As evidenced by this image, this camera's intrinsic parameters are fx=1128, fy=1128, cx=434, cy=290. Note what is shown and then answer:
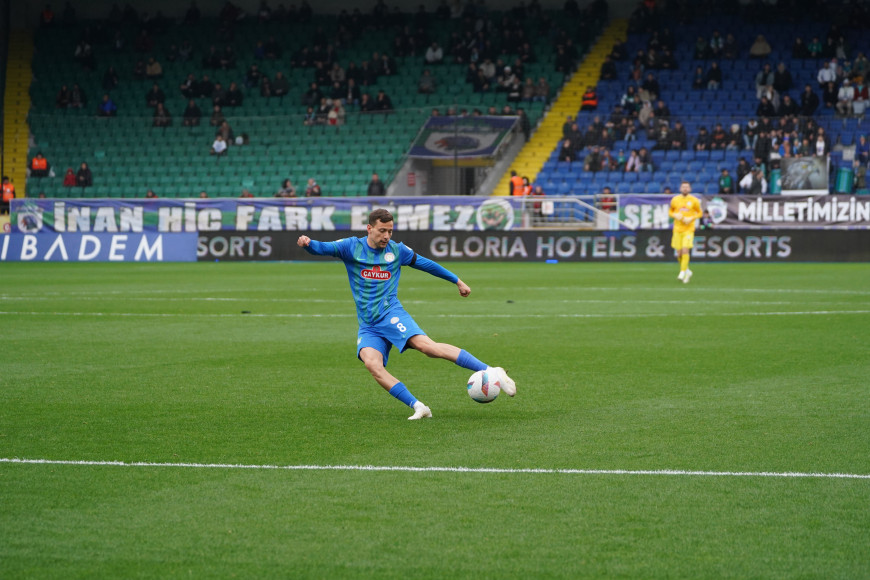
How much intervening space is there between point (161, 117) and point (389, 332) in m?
34.8

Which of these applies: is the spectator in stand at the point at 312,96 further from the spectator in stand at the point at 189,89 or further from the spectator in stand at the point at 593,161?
the spectator in stand at the point at 593,161

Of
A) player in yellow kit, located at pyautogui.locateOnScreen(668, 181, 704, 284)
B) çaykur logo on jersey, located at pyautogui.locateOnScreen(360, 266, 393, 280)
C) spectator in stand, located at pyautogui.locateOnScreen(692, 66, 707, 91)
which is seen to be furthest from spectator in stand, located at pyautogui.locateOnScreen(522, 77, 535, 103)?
çaykur logo on jersey, located at pyautogui.locateOnScreen(360, 266, 393, 280)

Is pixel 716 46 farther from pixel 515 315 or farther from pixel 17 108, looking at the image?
pixel 17 108

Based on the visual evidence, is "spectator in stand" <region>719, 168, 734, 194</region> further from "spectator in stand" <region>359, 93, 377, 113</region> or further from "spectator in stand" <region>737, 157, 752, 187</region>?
"spectator in stand" <region>359, 93, 377, 113</region>

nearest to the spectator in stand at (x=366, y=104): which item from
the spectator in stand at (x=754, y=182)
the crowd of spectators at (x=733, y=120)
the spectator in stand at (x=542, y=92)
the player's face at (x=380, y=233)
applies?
the spectator in stand at (x=542, y=92)

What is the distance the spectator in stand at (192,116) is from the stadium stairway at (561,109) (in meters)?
11.5

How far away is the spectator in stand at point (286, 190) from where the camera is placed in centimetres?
3659

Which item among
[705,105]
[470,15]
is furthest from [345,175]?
[705,105]

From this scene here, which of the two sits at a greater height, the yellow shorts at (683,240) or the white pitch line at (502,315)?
the yellow shorts at (683,240)

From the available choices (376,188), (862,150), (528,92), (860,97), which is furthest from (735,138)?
(376,188)

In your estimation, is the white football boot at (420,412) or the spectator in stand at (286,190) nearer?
the white football boot at (420,412)

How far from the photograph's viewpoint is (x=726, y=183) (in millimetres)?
33531

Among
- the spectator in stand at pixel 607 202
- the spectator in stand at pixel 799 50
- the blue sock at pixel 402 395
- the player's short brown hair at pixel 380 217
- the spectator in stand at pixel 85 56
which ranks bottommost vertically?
the blue sock at pixel 402 395

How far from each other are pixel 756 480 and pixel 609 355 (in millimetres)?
5561
